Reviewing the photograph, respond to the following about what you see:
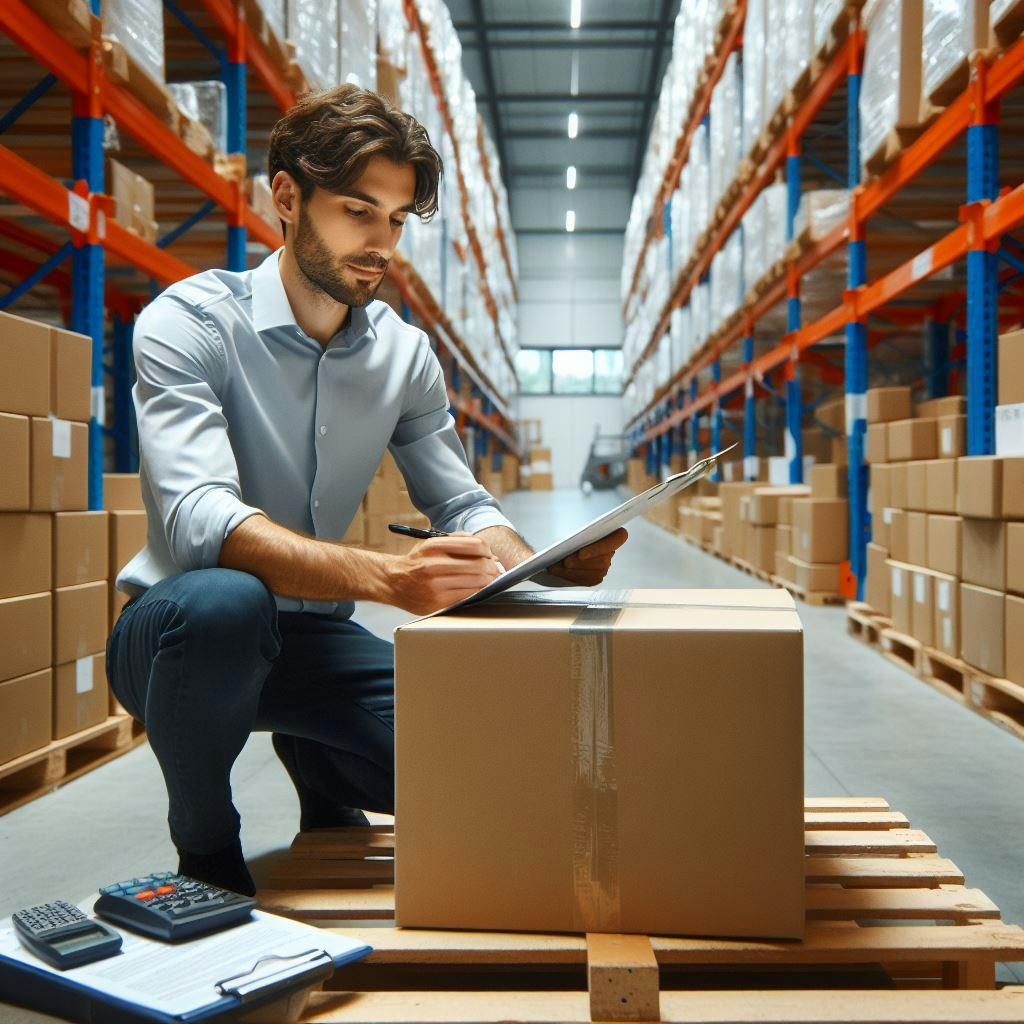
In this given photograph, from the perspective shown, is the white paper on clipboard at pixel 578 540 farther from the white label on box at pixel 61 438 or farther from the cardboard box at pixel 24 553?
the white label on box at pixel 61 438

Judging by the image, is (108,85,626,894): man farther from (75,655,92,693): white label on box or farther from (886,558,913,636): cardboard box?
(886,558,913,636): cardboard box

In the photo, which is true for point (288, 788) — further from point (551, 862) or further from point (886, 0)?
point (886, 0)

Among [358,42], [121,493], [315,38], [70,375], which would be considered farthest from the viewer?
[358,42]

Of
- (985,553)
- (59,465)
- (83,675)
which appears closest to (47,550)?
(59,465)

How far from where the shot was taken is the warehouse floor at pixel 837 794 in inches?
86.4

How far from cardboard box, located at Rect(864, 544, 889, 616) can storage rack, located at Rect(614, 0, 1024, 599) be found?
28.8 inches

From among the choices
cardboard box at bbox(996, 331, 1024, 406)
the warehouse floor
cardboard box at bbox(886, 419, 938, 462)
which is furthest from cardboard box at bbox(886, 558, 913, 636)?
cardboard box at bbox(996, 331, 1024, 406)

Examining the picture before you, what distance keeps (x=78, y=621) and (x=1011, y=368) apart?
128 inches

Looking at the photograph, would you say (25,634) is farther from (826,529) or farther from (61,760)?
(826,529)

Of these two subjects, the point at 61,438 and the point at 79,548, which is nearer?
the point at 61,438

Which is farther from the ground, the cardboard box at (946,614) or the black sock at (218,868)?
the cardboard box at (946,614)

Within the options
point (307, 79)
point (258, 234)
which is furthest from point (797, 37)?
point (258, 234)

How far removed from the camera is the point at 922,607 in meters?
4.38

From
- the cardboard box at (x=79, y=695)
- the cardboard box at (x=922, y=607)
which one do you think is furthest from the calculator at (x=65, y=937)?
the cardboard box at (x=922, y=607)
